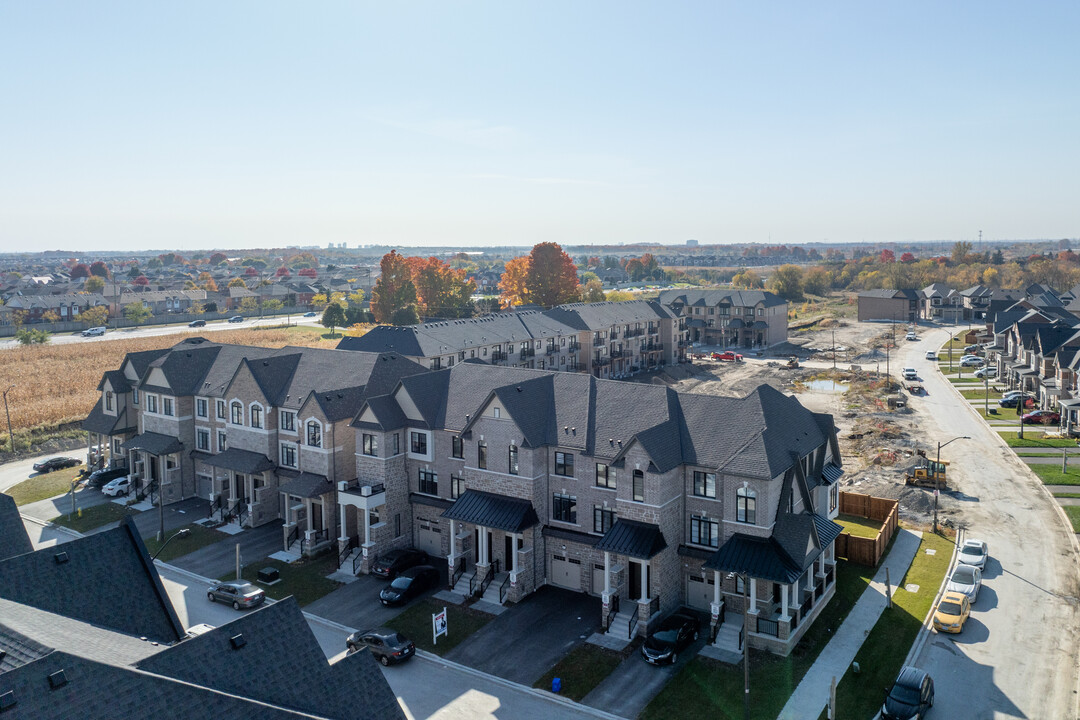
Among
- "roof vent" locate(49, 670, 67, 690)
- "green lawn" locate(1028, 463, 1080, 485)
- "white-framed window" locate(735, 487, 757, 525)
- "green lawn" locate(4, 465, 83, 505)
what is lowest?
"green lawn" locate(4, 465, 83, 505)

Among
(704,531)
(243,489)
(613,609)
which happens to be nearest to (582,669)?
(613,609)

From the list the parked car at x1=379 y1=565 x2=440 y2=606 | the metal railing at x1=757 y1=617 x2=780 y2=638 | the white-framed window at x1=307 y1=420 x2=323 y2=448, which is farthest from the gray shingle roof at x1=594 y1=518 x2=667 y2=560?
the white-framed window at x1=307 y1=420 x2=323 y2=448

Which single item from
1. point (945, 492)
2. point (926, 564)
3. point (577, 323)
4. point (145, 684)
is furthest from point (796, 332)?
point (145, 684)

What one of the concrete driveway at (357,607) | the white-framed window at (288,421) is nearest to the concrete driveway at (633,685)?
the concrete driveway at (357,607)

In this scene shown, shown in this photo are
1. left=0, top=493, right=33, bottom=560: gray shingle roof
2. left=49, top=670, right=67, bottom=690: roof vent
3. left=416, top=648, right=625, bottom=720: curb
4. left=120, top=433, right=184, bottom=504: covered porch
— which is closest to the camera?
left=49, top=670, right=67, bottom=690: roof vent

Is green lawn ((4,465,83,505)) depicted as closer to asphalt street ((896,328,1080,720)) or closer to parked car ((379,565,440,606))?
parked car ((379,565,440,606))

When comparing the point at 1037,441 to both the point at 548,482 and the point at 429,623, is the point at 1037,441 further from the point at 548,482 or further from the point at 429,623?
the point at 429,623

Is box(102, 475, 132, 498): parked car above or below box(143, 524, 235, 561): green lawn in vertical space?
above
